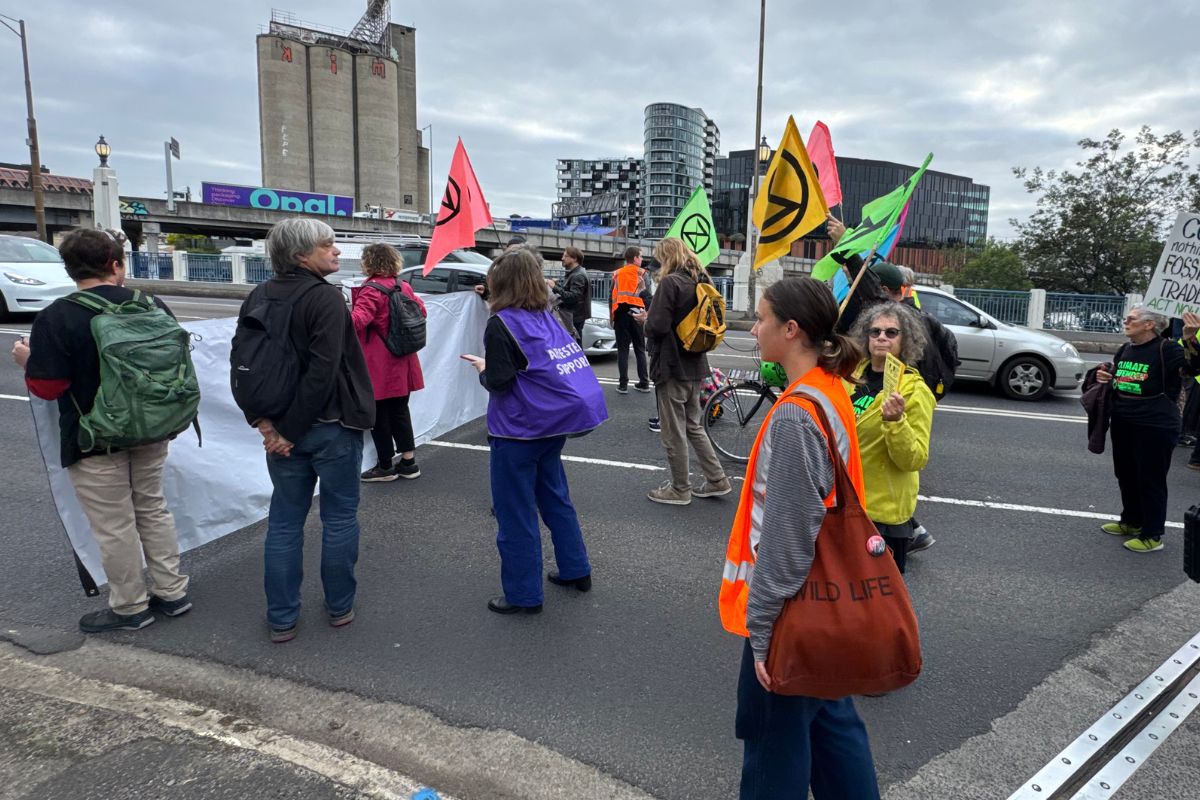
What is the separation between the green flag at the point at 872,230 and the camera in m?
4.94

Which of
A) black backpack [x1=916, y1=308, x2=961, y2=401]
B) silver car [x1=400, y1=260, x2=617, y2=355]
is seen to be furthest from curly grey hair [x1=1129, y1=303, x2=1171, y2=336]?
silver car [x1=400, y1=260, x2=617, y2=355]

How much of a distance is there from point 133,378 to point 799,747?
3.07m

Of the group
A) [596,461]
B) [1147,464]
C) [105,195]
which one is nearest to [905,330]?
[1147,464]

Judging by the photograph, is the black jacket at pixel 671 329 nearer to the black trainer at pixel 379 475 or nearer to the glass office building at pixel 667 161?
the black trainer at pixel 379 475

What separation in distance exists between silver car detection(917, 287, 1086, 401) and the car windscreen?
50.4 ft

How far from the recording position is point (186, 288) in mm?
29562

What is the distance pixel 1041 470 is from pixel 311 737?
20.7 feet

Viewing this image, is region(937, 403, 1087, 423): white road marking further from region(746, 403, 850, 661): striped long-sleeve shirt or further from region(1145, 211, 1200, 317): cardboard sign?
region(746, 403, 850, 661): striped long-sleeve shirt

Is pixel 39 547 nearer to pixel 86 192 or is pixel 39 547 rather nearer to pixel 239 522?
pixel 239 522

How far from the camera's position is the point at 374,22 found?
10931 cm

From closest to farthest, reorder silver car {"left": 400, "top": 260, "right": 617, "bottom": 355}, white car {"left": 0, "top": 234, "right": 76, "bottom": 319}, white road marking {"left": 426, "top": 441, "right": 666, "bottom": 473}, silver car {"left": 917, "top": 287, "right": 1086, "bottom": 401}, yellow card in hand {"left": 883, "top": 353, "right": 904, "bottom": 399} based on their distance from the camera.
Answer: yellow card in hand {"left": 883, "top": 353, "right": 904, "bottom": 399}
white road marking {"left": 426, "top": 441, "right": 666, "bottom": 473}
silver car {"left": 917, "top": 287, "right": 1086, "bottom": 401}
silver car {"left": 400, "top": 260, "right": 617, "bottom": 355}
white car {"left": 0, "top": 234, "right": 76, "bottom": 319}

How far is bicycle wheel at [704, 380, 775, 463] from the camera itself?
283 inches

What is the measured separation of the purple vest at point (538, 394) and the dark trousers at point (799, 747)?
1.82m

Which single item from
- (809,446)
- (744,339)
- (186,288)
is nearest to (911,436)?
(809,446)
